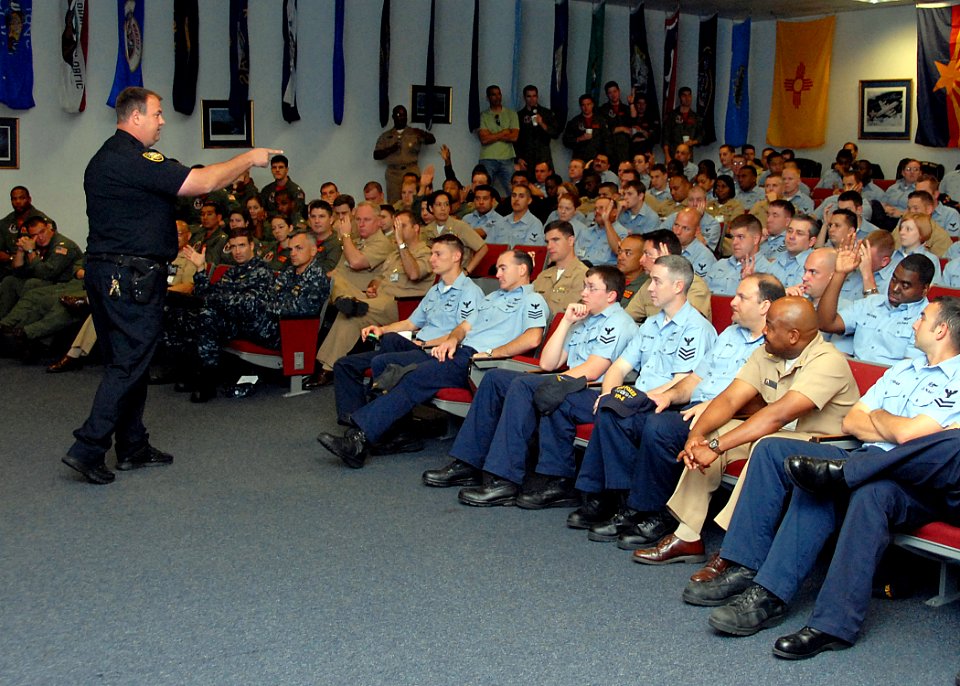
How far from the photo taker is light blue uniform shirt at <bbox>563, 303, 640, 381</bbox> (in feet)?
15.8

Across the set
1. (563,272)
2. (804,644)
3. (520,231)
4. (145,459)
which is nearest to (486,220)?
(520,231)

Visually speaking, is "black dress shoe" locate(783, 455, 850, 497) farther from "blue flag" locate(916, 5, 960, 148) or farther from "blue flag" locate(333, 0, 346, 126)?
"blue flag" locate(916, 5, 960, 148)

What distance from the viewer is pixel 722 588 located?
3.54 metres

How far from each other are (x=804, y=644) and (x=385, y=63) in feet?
32.8

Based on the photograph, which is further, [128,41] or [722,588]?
[128,41]

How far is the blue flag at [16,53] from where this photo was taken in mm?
10008

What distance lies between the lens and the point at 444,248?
19.5 feet

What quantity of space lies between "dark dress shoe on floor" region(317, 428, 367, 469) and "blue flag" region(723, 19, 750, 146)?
35.8ft

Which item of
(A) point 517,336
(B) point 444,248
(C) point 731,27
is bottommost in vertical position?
(A) point 517,336

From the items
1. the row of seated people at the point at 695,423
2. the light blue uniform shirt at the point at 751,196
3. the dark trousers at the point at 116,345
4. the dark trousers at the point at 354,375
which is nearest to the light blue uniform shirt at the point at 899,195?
the light blue uniform shirt at the point at 751,196

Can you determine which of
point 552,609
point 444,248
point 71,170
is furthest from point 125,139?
point 71,170

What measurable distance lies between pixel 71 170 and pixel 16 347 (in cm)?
354

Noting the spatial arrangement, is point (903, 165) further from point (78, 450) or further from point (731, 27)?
point (78, 450)

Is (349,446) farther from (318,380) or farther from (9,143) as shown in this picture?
(9,143)
